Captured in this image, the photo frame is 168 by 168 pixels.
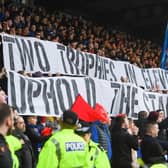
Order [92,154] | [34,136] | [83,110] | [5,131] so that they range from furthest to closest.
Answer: [34,136] < [83,110] < [92,154] < [5,131]

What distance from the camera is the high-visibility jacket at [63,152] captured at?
4.12 m

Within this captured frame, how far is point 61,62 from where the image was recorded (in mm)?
8469

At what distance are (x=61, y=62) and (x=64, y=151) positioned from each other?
4.40 m

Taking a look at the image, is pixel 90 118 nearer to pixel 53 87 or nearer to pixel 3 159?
pixel 53 87

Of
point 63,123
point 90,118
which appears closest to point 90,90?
point 90,118

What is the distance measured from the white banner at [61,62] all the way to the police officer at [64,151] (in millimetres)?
Result: 3335

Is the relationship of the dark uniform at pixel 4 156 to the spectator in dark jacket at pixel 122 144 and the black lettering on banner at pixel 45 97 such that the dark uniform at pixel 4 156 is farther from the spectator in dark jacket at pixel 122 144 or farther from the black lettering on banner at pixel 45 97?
the black lettering on banner at pixel 45 97

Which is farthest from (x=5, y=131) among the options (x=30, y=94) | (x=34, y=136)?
(x=30, y=94)

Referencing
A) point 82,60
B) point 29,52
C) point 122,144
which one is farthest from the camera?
point 82,60

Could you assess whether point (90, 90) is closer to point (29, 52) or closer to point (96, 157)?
point (29, 52)

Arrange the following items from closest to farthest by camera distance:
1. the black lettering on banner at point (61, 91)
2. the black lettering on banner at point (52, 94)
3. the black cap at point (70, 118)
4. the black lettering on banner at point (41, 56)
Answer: the black cap at point (70, 118)
the black lettering on banner at point (52, 94)
the black lettering on banner at point (61, 91)
the black lettering on banner at point (41, 56)

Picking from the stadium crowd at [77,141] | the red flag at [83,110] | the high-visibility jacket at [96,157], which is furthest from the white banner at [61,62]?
the high-visibility jacket at [96,157]

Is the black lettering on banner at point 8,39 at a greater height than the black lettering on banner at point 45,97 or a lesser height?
greater

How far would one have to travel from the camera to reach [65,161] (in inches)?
164
